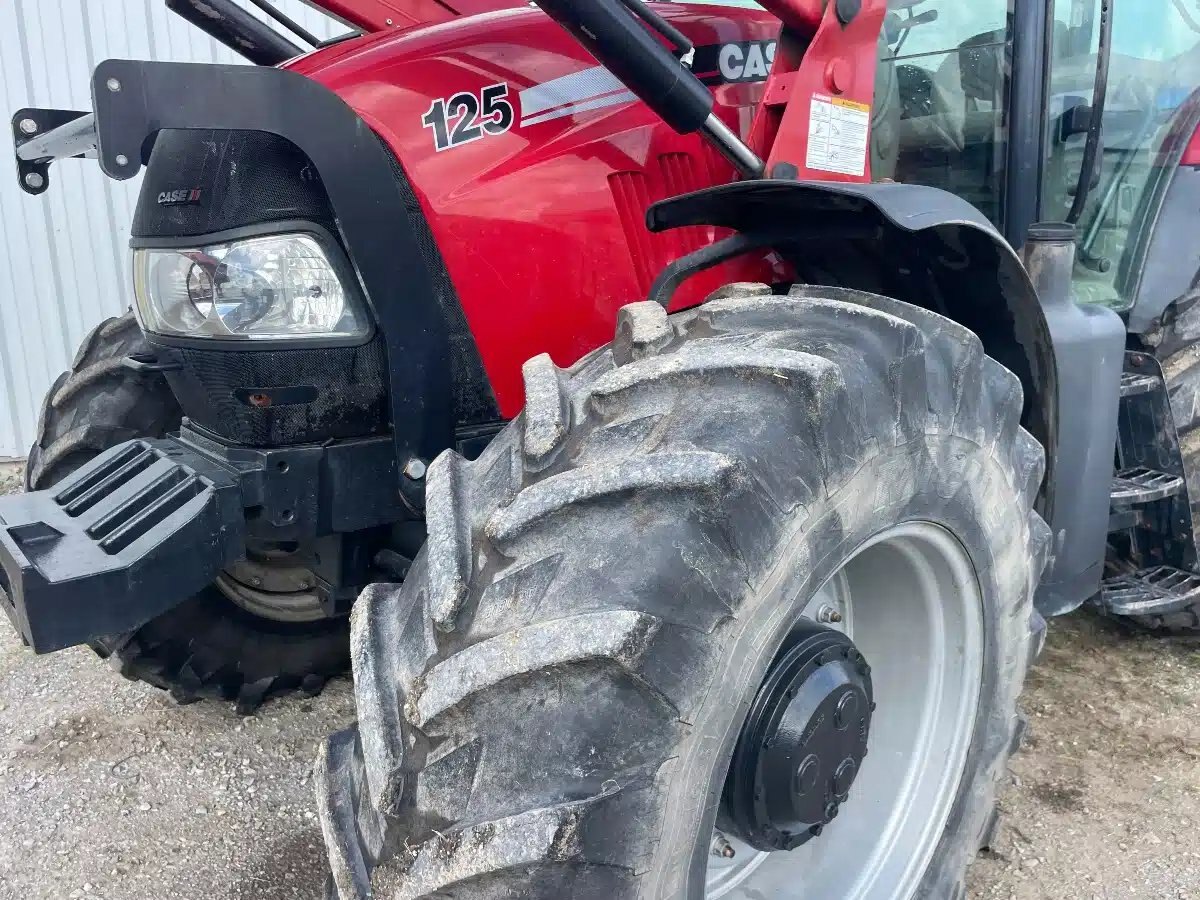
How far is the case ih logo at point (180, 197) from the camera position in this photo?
153cm

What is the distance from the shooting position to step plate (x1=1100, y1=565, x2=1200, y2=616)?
220cm

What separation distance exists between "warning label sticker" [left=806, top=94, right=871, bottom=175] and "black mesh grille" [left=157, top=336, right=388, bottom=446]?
2.68 ft

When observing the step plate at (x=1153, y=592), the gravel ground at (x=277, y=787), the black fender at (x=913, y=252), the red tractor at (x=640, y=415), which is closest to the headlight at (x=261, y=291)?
the red tractor at (x=640, y=415)

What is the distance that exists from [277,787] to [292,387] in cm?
110

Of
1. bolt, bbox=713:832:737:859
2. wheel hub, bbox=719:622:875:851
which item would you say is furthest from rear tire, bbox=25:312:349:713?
wheel hub, bbox=719:622:875:851

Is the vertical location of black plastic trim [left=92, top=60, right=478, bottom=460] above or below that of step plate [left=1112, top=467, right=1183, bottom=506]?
above

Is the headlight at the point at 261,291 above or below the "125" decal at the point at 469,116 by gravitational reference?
below

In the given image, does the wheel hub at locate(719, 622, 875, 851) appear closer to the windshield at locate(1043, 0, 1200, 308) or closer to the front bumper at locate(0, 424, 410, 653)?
the front bumper at locate(0, 424, 410, 653)

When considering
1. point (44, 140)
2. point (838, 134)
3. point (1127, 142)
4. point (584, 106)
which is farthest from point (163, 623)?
point (1127, 142)

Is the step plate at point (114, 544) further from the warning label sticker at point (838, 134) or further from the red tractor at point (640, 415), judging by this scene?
the warning label sticker at point (838, 134)

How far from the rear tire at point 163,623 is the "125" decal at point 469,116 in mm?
926

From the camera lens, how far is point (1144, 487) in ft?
7.06

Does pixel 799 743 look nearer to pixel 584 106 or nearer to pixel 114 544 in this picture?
pixel 114 544

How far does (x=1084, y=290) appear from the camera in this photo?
2260 millimetres
